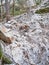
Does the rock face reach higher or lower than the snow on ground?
higher

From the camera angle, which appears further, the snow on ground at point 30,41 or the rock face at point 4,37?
the rock face at point 4,37

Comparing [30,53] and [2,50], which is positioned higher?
[2,50]

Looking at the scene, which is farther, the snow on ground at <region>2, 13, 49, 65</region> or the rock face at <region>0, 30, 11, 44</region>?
the rock face at <region>0, 30, 11, 44</region>

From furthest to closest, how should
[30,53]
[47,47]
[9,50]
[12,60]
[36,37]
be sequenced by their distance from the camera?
[36,37] < [47,47] < [30,53] < [9,50] < [12,60]

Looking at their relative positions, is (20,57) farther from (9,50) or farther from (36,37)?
(36,37)

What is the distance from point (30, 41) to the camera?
26.7ft

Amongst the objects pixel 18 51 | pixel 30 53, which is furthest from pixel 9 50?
pixel 30 53

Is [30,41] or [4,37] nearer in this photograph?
[4,37]

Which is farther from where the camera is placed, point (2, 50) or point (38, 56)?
point (38, 56)

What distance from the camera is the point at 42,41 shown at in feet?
27.2

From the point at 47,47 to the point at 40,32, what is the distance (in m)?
1.27

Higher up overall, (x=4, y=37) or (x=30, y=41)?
(x=4, y=37)

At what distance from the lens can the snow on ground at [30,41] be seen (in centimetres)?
699

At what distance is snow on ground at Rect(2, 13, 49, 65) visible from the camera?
6.99 meters
